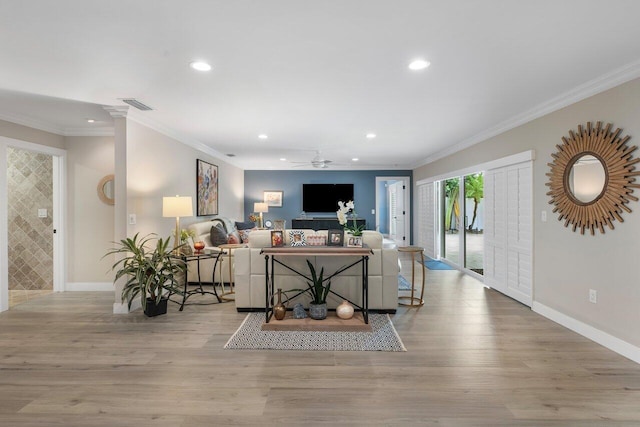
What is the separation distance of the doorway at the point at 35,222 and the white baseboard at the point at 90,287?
0.16 metres

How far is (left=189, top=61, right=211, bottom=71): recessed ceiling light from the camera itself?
101 inches

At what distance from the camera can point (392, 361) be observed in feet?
8.73

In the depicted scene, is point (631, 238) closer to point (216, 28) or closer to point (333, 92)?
point (333, 92)

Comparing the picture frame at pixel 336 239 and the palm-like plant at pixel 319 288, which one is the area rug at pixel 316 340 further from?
the picture frame at pixel 336 239

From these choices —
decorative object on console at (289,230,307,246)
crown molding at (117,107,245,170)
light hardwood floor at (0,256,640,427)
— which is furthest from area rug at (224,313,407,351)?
crown molding at (117,107,245,170)

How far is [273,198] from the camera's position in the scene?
30.3ft

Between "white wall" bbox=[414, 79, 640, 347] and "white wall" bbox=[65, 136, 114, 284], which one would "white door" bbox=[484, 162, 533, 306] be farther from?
"white wall" bbox=[65, 136, 114, 284]

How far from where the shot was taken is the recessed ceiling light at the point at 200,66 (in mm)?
2561

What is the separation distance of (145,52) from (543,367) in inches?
154

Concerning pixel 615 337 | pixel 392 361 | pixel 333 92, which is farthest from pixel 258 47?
pixel 615 337

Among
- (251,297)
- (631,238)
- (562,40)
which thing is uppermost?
(562,40)

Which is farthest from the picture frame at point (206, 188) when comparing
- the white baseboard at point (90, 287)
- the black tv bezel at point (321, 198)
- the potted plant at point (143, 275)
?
the black tv bezel at point (321, 198)

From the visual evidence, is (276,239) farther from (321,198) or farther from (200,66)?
(321,198)

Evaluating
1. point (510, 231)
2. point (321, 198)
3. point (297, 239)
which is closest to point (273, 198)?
point (321, 198)
